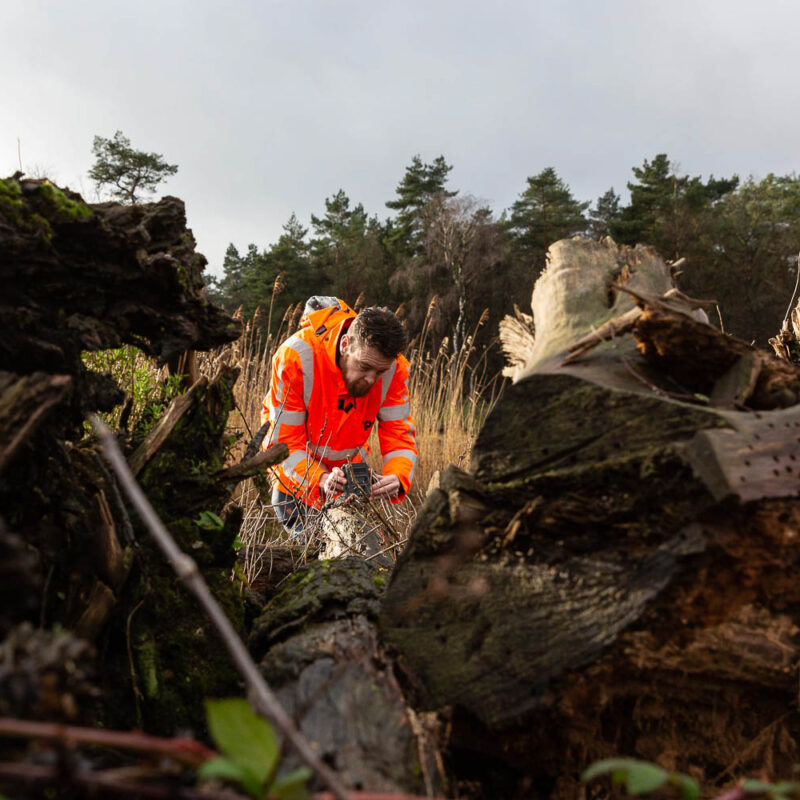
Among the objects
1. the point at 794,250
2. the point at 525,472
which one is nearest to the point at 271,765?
the point at 525,472

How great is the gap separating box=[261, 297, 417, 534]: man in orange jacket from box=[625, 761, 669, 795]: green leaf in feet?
8.39

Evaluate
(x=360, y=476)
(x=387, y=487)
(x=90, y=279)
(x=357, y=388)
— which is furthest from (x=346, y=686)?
(x=360, y=476)

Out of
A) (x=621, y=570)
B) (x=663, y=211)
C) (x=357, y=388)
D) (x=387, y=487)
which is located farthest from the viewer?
(x=663, y=211)

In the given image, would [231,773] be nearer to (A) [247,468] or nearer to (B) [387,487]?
(A) [247,468]

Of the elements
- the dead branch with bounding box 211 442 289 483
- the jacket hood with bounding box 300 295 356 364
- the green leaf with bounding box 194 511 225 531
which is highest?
the jacket hood with bounding box 300 295 356 364

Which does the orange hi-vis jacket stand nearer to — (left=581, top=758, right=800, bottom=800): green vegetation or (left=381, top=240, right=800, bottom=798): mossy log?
(left=381, top=240, right=800, bottom=798): mossy log

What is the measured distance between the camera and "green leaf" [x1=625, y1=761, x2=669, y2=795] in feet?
2.25

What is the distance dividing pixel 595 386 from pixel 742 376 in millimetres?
325

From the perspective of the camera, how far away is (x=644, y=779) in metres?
0.70

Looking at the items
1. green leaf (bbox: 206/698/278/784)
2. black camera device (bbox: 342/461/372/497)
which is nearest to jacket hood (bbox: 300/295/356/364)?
black camera device (bbox: 342/461/372/497)

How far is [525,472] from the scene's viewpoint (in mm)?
1234

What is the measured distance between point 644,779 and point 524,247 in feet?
97.9

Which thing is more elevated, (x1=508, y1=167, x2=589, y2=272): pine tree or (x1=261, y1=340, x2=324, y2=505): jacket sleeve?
(x1=508, y1=167, x2=589, y2=272): pine tree

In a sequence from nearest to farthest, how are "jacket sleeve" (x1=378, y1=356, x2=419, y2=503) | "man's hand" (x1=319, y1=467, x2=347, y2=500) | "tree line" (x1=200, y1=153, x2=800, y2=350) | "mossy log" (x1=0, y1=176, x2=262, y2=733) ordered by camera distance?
"mossy log" (x1=0, y1=176, x2=262, y2=733) < "man's hand" (x1=319, y1=467, x2=347, y2=500) < "jacket sleeve" (x1=378, y1=356, x2=419, y2=503) < "tree line" (x1=200, y1=153, x2=800, y2=350)
